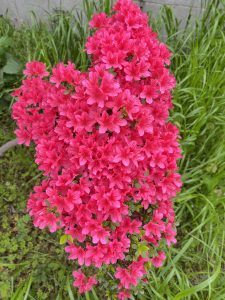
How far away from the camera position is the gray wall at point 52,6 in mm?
3312

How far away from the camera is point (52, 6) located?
347 cm

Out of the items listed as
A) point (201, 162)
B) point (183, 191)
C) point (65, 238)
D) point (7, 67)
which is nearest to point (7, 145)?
point (7, 67)

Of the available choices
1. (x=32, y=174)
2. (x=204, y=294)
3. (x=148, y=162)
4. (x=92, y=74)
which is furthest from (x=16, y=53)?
(x=204, y=294)

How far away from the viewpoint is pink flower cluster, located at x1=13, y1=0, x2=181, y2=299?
1.82 meters

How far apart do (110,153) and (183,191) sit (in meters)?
1.02

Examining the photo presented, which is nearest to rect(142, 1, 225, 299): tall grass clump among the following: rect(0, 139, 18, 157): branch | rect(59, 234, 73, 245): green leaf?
rect(59, 234, 73, 245): green leaf

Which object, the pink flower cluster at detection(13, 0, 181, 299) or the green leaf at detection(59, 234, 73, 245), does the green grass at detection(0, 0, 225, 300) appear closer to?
the pink flower cluster at detection(13, 0, 181, 299)

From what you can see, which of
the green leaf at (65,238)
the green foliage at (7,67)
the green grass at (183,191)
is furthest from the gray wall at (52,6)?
the green leaf at (65,238)

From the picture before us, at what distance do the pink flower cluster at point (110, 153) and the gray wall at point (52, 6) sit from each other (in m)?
1.30

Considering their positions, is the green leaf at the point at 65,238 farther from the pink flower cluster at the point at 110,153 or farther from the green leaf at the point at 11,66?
the green leaf at the point at 11,66

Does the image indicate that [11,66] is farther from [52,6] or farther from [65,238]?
[65,238]

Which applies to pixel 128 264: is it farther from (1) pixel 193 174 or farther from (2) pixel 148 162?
(1) pixel 193 174

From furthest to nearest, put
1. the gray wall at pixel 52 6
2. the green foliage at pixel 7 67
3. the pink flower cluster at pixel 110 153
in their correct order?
1. the gray wall at pixel 52 6
2. the green foliage at pixel 7 67
3. the pink flower cluster at pixel 110 153

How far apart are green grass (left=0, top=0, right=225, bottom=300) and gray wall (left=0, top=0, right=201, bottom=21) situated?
27 cm
